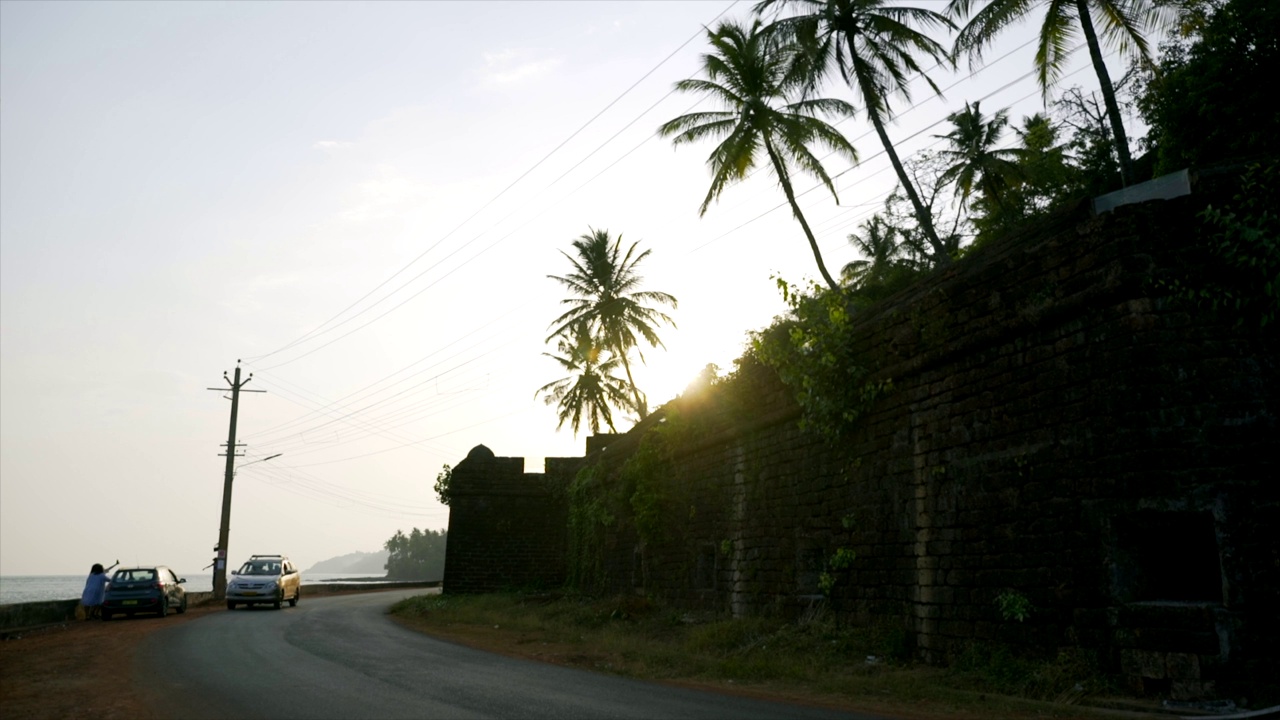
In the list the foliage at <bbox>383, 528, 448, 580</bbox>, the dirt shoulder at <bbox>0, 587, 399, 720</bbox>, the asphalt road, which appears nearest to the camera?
the asphalt road

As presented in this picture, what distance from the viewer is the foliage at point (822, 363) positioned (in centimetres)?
1254

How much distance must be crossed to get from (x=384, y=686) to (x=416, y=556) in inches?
5097

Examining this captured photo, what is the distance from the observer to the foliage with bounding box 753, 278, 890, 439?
12539 mm

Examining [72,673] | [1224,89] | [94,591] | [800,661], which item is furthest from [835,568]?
[94,591]

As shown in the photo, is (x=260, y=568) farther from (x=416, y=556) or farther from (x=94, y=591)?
(x=416, y=556)

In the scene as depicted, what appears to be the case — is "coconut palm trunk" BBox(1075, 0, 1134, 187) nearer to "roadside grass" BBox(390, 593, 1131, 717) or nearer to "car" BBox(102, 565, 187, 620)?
"roadside grass" BBox(390, 593, 1131, 717)

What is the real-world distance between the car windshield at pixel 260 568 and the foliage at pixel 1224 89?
26657 mm

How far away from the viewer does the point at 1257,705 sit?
7094 mm

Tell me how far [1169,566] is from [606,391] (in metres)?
36.5

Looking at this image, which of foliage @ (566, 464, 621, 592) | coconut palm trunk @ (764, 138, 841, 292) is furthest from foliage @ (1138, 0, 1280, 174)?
foliage @ (566, 464, 621, 592)

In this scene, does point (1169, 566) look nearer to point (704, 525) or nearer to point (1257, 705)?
point (1257, 705)

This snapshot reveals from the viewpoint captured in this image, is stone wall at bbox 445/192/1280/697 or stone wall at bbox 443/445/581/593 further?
stone wall at bbox 443/445/581/593

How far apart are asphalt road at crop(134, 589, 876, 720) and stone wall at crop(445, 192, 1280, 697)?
2705 mm

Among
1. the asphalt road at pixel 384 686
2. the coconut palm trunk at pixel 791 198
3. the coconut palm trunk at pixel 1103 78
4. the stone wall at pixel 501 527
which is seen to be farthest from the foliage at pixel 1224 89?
the stone wall at pixel 501 527
